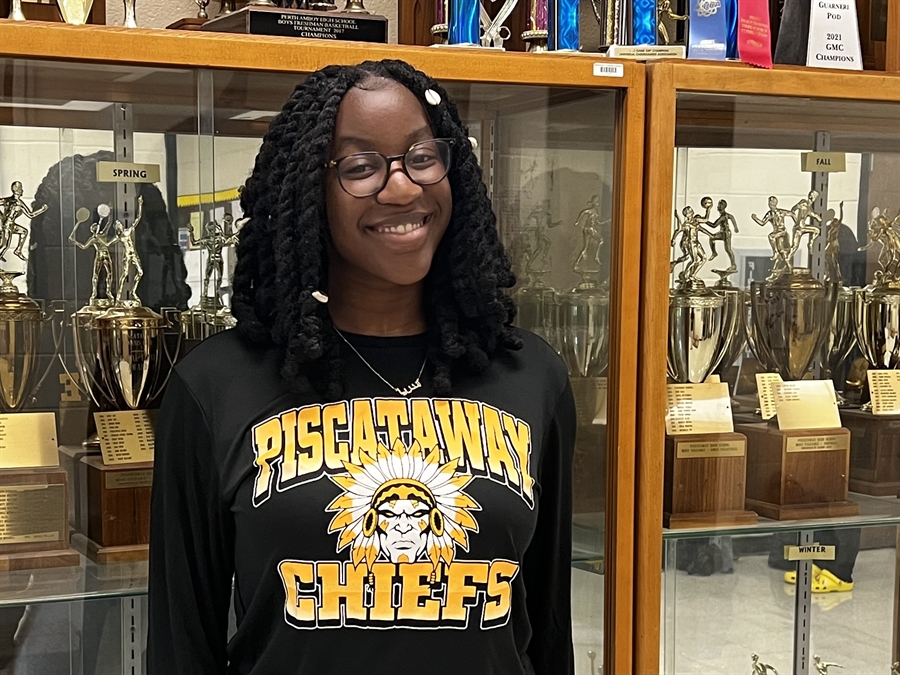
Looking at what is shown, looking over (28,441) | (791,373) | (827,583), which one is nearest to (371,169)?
(28,441)

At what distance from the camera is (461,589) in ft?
4.25

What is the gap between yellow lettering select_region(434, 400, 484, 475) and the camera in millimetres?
1308

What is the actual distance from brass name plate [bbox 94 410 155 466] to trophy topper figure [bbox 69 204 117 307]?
0.15 meters

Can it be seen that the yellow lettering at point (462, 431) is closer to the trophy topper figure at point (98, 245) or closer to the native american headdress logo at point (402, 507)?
the native american headdress logo at point (402, 507)

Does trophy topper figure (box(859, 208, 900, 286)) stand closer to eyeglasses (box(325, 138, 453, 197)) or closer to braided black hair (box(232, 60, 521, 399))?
braided black hair (box(232, 60, 521, 399))

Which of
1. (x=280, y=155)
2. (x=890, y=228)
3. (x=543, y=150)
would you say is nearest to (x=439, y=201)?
(x=280, y=155)

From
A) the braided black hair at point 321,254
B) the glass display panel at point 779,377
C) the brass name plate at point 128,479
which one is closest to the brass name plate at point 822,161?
the glass display panel at point 779,377

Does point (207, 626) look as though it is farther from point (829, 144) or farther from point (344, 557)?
point (829, 144)

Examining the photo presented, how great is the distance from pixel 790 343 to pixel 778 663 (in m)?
0.51

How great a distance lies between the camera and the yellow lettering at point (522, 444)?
1.34 meters

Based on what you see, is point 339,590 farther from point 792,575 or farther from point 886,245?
point 886,245

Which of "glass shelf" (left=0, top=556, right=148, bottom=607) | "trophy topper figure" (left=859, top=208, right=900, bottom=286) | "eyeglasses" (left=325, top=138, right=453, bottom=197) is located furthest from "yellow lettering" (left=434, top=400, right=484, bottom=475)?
"trophy topper figure" (left=859, top=208, right=900, bottom=286)

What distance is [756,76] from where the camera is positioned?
1618 millimetres

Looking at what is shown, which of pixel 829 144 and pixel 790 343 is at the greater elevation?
pixel 829 144
